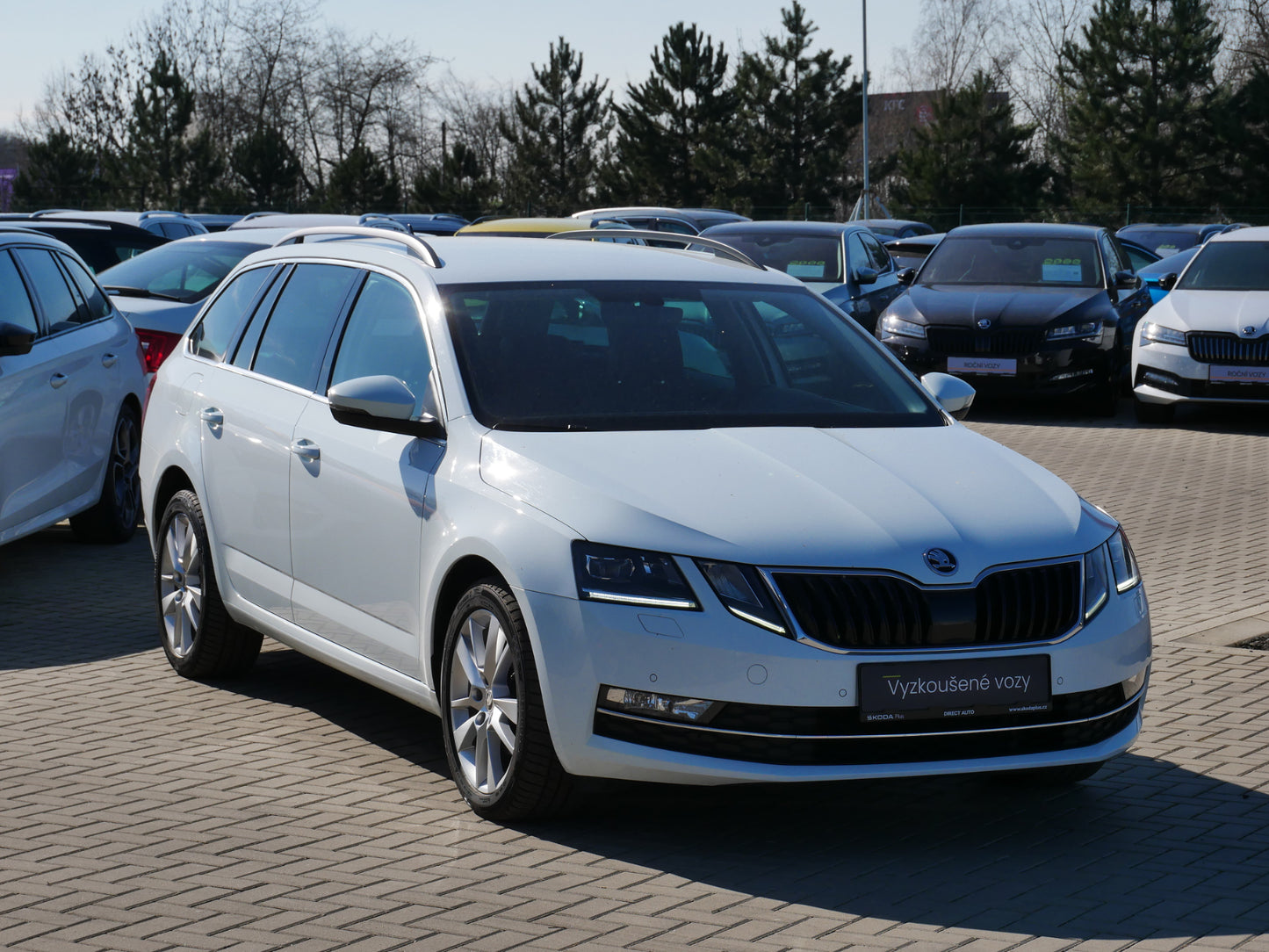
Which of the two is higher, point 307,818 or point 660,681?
point 660,681

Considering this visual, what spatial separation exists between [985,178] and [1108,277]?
1424 inches

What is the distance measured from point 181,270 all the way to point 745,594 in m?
9.37

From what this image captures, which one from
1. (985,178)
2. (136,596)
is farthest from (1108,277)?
(985,178)

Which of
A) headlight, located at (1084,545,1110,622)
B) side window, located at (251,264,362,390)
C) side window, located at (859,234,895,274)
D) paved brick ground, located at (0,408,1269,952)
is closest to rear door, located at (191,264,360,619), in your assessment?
side window, located at (251,264,362,390)

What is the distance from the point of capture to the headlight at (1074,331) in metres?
16.2

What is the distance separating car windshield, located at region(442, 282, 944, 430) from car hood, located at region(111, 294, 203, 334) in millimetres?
6769

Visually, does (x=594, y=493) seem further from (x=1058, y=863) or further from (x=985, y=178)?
(x=985, y=178)

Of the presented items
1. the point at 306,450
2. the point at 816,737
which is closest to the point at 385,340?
the point at 306,450

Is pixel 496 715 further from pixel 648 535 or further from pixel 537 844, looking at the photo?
pixel 648 535

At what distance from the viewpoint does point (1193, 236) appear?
29.5 metres

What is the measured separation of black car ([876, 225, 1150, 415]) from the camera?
16234 millimetres

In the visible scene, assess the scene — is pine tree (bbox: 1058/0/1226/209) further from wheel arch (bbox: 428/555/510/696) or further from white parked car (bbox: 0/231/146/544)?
wheel arch (bbox: 428/555/510/696)

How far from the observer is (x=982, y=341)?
1633cm

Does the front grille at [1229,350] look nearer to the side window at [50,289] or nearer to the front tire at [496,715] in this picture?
the side window at [50,289]
